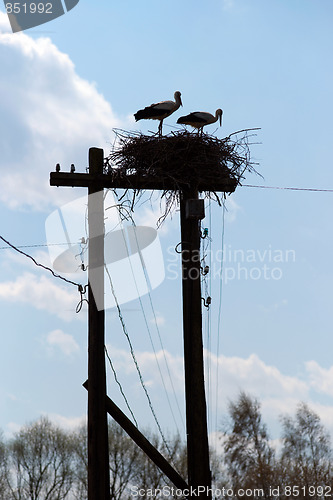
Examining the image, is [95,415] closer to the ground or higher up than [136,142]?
closer to the ground

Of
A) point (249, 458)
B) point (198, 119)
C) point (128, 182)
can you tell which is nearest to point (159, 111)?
point (198, 119)

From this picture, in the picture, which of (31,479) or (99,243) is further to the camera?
(31,479)

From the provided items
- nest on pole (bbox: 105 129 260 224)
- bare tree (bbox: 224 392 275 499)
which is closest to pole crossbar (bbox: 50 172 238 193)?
nest on pole (bbox: 105 129 260 224)

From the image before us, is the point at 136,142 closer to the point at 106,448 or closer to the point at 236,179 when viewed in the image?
the point at 236,179

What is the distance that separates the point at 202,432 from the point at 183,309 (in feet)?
4.25

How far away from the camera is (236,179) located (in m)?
8.42

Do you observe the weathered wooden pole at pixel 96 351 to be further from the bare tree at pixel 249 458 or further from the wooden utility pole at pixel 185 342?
the bare tree at pixel 249 458

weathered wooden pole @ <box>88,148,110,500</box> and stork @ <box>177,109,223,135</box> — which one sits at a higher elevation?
stork @ <box>177,109,223,135</box>

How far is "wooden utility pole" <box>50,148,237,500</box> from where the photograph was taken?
7285 mm

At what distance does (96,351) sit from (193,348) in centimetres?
101

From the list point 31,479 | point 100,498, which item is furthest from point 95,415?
point 31,479

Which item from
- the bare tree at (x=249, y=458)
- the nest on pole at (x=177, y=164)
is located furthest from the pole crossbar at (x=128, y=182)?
the bare tree at (x=249, y=458)

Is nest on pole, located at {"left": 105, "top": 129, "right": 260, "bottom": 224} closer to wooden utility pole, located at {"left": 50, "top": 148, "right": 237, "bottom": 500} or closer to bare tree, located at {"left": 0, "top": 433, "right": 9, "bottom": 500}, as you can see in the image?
wooden utility pole, located at {"left": 50, "top": 148, "right": 237, "bottom": 500}

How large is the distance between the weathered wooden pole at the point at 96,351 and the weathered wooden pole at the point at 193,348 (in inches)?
34.2
